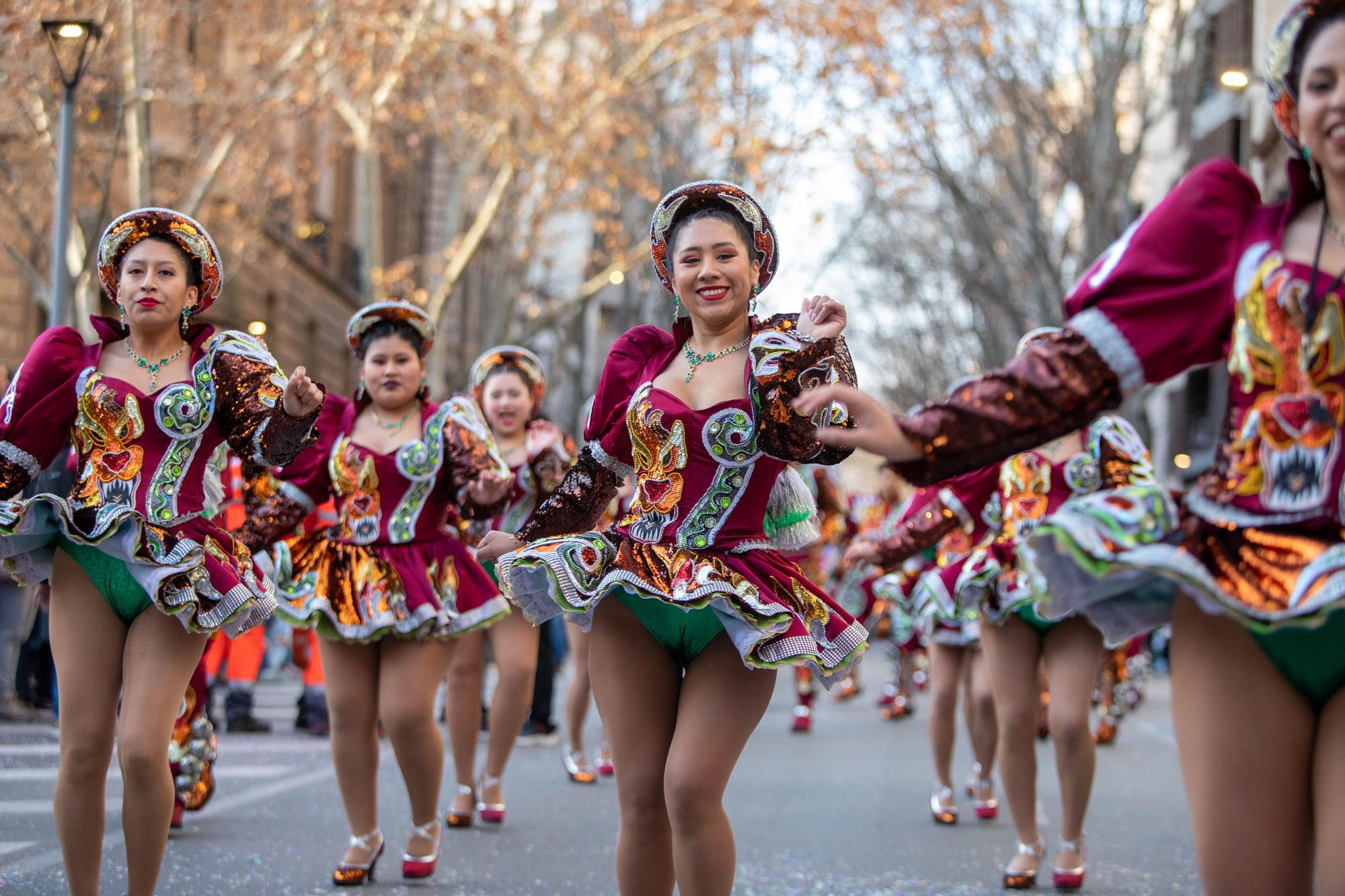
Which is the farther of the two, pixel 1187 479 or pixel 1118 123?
pixel 1187 479

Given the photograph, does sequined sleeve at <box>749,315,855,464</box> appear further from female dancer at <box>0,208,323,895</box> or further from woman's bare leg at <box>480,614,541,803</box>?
woman's bare leg at <box>480,614,541,803</box>

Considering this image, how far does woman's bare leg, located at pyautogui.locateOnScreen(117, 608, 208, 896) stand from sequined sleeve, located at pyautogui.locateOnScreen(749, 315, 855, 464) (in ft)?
6.04

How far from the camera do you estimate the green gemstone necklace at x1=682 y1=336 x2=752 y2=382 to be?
15.7ft

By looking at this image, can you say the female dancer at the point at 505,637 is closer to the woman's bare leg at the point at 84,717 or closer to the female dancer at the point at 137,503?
the female dancer at the point at 137,503

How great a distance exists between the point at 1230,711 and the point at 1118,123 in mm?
20722

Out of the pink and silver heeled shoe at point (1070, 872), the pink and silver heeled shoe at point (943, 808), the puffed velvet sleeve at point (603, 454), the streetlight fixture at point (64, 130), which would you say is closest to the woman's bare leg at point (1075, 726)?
the pink and silver heeled shoe at point (1070, 872)

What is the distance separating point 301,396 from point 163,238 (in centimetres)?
82

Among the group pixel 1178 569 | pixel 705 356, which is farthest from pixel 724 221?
pixel 1178 569

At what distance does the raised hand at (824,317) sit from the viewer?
443cm

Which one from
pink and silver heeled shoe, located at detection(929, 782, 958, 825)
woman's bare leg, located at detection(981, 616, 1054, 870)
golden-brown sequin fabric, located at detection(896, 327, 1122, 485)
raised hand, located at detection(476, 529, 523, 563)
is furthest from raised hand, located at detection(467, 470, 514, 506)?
golden-brown sequin fabric, located at detection(896, 327, 1122, 485)

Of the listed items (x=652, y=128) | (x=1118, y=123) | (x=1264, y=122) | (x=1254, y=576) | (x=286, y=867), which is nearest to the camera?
(x=1254, y=576)

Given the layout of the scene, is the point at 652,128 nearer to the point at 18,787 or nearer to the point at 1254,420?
the point at 18,787

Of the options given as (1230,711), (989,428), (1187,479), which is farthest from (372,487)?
(1187,479)

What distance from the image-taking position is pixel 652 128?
2672cm
